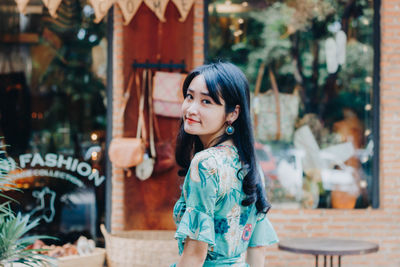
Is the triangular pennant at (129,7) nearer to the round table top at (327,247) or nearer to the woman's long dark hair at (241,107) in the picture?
the round table top at (327,247)

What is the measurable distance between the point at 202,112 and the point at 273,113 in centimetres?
432

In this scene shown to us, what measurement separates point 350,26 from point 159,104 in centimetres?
233

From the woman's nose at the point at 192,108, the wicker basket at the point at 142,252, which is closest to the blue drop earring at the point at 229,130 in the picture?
the woman's nose at the point at 192,108

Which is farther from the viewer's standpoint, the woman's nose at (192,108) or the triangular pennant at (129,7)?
the triangular pennant at (129,7)

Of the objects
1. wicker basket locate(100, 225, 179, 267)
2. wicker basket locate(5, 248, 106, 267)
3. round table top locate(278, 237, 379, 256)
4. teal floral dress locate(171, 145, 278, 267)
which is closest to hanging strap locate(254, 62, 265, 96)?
round table top locate(278, 237, 379, 256)

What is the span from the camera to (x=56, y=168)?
620 cm

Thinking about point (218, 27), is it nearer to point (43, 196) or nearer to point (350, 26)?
point (350, 26)

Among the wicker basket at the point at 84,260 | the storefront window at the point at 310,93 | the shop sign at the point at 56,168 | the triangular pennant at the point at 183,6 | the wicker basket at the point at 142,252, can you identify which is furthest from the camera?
the storefront window at the point at 310,93

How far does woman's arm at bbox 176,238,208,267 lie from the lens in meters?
2.09

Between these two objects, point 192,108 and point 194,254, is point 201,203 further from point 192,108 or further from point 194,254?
point 192,108

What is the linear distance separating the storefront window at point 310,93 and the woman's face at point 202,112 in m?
4.21

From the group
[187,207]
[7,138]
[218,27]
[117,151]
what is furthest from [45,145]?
[187,207]

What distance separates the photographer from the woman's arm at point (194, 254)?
209 cm

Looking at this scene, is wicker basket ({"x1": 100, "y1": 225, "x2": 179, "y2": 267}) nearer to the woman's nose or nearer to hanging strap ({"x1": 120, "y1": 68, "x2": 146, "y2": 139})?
hanging strap ({"x1": 120, "y1": 68, "x2": 146, "y2": 139})
